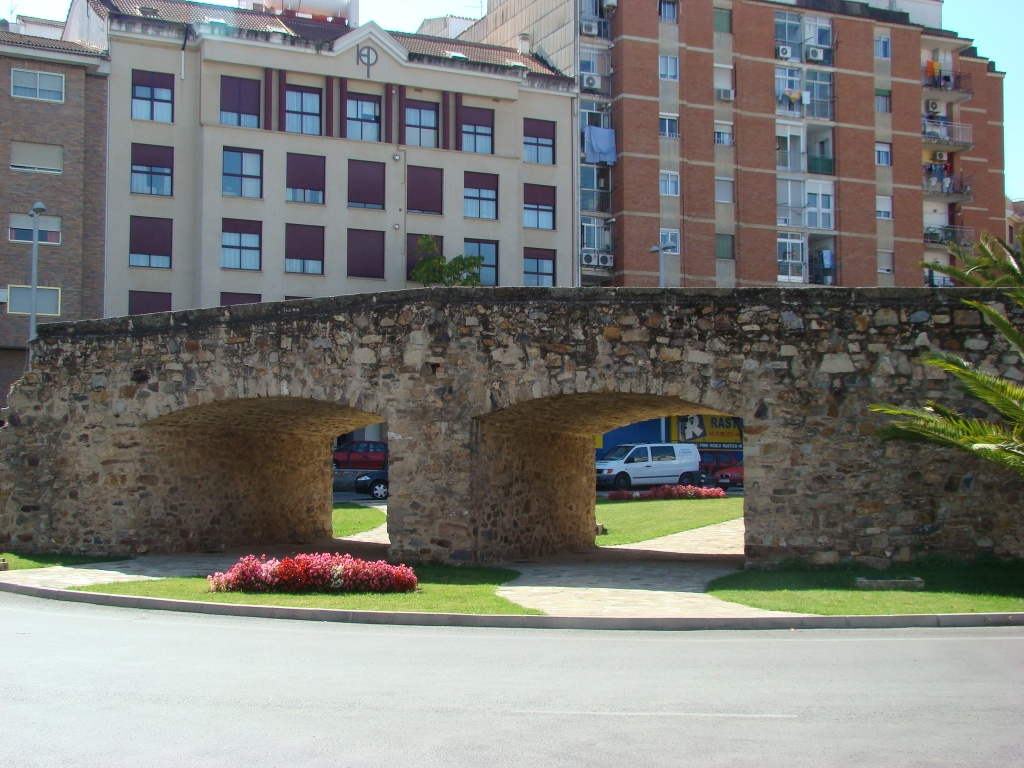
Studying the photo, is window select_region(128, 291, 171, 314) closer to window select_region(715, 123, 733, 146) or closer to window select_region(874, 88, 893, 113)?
window select_region(715, 123, 733, 146)

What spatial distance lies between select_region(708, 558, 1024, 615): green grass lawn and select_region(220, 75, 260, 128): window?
31.5 m

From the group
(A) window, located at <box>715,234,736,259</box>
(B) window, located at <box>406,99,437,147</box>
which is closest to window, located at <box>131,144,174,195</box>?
(B) window, located at <box>406,99,437,147</box>

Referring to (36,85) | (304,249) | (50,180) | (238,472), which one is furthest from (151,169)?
(238,472)

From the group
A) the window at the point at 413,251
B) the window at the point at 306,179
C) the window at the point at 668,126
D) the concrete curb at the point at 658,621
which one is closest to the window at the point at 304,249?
the window at the point at 306,179

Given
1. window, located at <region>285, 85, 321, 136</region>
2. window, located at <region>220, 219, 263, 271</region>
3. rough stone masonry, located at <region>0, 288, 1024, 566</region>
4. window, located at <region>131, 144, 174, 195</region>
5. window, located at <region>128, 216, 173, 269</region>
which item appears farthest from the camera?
window, located at <region>285, 85, 321, 136</region>

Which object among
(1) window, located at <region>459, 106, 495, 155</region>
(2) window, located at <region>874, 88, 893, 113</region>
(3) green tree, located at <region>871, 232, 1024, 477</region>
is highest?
(2) window, located at <region>874, 88, 893, 113</region>

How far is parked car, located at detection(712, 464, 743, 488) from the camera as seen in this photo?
41.5 metres

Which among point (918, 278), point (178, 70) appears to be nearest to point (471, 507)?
point (178, 70)

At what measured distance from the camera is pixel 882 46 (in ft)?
175

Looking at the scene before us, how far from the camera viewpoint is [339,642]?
1029 cm

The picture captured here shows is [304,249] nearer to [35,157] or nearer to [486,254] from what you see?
[486,254]

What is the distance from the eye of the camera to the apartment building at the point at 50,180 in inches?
1517

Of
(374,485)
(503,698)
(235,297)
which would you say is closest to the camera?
(503,698)

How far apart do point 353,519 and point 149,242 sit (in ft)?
61.9
